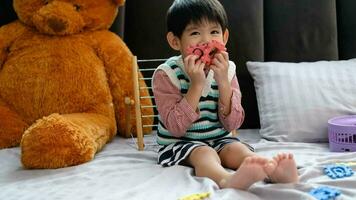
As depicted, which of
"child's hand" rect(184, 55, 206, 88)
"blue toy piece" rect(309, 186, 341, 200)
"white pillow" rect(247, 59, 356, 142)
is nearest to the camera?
"blue toy piece" rect(309, 186, 341, 200)

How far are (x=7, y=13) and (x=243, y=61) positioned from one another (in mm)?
845

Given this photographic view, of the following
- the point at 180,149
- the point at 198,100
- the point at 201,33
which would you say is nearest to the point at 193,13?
the point at 201,33

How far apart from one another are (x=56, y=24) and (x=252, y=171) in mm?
828

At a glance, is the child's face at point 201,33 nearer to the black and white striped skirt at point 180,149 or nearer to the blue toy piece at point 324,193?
the black and white striped skirt at point 180,149

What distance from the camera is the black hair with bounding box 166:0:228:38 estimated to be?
120 cm

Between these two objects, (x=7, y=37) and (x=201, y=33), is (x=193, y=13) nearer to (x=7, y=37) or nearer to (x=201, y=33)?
(x=201, y=33)

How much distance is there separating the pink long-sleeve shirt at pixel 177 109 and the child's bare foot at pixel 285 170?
0.90 feet

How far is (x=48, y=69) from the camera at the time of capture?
1.47 metres

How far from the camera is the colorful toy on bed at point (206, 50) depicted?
118 centimetres

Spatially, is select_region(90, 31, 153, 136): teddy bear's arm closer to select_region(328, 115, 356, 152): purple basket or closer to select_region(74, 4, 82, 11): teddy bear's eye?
select_region(74, 4, 82, 11): teddy bear's eye

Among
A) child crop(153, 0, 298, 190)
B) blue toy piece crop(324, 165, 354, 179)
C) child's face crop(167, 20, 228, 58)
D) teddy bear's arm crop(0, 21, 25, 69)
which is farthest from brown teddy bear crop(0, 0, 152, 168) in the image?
blue toy piece crop(324, 165, 354, 179)

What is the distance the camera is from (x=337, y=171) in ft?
3.46

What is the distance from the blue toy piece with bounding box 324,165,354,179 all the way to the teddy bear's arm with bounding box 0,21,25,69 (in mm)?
1049

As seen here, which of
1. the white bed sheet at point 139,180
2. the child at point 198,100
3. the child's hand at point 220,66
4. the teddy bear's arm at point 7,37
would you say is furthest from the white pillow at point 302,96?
the teddy bear's arm at point 7,37
